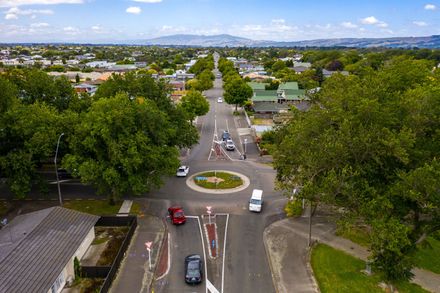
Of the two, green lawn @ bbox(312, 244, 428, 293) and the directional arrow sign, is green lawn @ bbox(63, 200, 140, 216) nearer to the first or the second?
the directional arrow sign

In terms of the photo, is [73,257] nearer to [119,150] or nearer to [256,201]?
[119,150]

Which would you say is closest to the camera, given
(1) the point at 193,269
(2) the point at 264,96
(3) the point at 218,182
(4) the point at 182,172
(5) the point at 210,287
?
(5) the point at 210,287

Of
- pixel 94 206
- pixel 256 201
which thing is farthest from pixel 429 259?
pixel 94 206

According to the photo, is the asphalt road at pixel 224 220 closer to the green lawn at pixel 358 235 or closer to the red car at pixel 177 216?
the red car at pixel 177 216

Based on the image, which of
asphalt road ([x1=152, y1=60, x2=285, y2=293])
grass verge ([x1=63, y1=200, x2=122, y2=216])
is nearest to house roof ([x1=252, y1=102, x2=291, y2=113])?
asphalt road ([x1=152, y1=60, x2=285, y2=293])

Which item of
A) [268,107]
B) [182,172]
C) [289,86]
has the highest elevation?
[289,86]

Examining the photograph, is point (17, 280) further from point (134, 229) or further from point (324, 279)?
point (324, 279)

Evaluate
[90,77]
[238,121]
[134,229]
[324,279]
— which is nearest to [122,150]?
[134,229]
